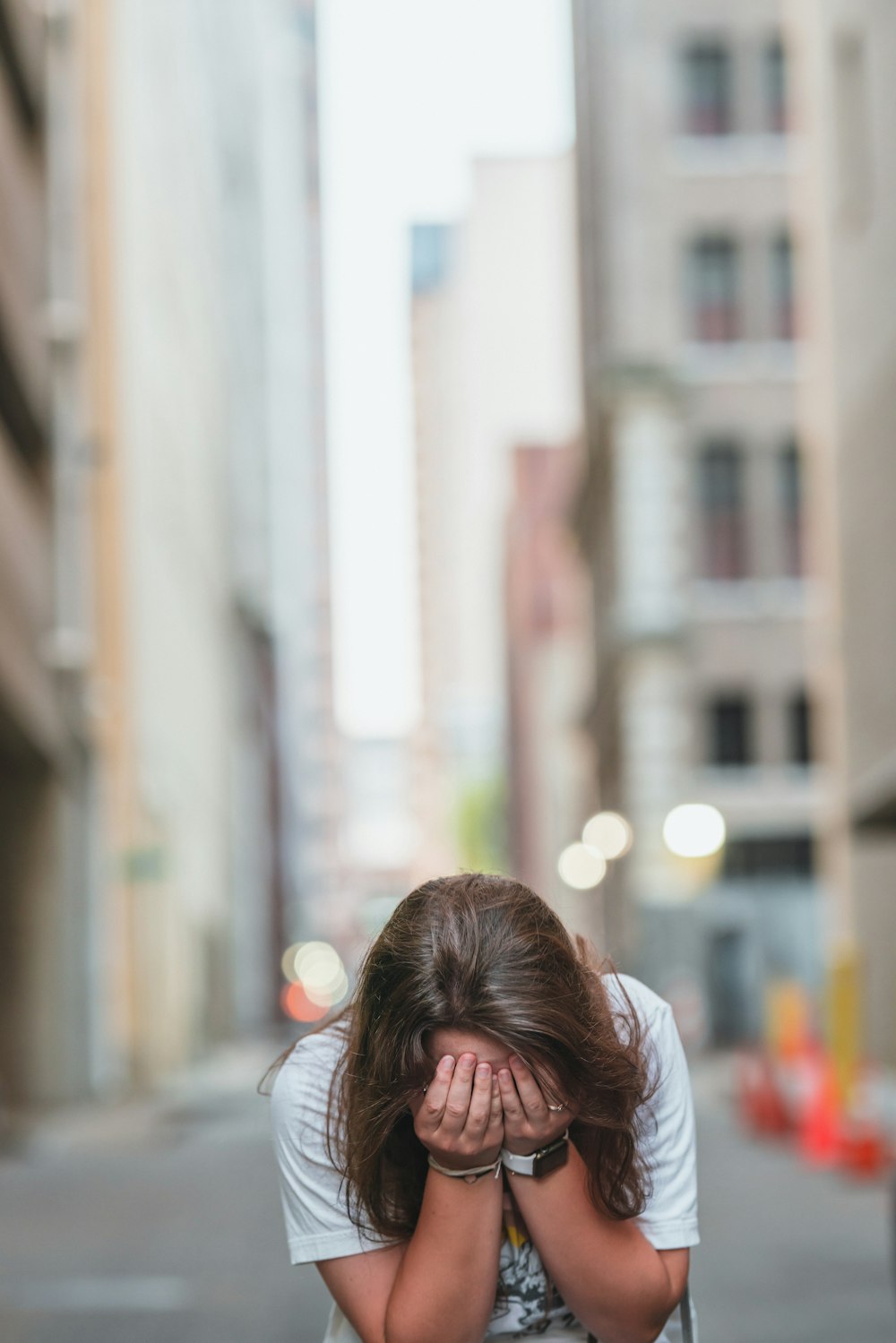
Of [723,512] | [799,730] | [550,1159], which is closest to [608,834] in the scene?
[799,730]

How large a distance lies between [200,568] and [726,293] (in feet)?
54.9

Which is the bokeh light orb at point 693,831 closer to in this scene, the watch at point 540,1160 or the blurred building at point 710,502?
the blurred building at point 710,502

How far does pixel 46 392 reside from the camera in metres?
28.3

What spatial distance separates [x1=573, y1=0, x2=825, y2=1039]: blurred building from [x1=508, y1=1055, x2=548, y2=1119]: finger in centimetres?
4115

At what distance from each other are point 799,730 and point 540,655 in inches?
2131

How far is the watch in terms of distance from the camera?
9.04 ft

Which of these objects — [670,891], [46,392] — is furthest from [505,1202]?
[670,891]

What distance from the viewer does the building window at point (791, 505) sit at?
1858 inches

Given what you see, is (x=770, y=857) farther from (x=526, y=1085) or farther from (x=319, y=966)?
(x=319, y=966)

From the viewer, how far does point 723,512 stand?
47531 millimetres

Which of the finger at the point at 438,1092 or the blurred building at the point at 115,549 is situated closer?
the finger at the point at 438,1092

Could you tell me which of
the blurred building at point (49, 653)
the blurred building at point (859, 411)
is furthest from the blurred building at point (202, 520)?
the blurred building at point (859, 411)

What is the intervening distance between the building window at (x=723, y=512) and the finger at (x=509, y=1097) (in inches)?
1772

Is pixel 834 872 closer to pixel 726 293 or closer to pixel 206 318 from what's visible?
pixel 726 293
